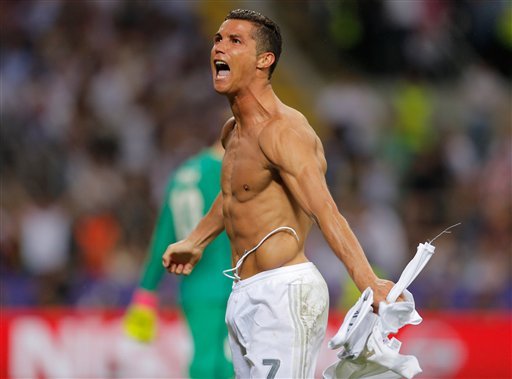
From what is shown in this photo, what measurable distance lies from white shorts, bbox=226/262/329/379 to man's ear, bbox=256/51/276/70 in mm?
938

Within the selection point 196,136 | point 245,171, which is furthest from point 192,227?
point 196,136

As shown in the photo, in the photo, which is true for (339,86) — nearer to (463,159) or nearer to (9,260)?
(463,159)

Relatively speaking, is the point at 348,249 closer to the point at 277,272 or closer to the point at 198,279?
the point at 277,272

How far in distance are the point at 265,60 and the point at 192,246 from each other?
106 cm

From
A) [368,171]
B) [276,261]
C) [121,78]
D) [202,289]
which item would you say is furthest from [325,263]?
[276,261]

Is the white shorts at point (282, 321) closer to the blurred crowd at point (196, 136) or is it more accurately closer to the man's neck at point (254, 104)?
the man's neck at point (254, 104)

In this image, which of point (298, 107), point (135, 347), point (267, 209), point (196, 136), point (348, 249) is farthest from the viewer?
point (298, 107)

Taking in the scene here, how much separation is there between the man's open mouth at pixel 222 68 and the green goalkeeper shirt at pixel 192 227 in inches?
107

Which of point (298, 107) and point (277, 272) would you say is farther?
point (298, 107)

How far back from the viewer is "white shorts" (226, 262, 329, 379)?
525 centimetres

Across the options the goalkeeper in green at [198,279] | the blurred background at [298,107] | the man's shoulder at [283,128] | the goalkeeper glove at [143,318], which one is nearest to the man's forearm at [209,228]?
the man's shoulder at [283,128]

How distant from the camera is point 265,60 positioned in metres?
5.52

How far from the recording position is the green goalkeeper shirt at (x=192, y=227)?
8.18 meters

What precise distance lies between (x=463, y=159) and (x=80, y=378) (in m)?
6.18
